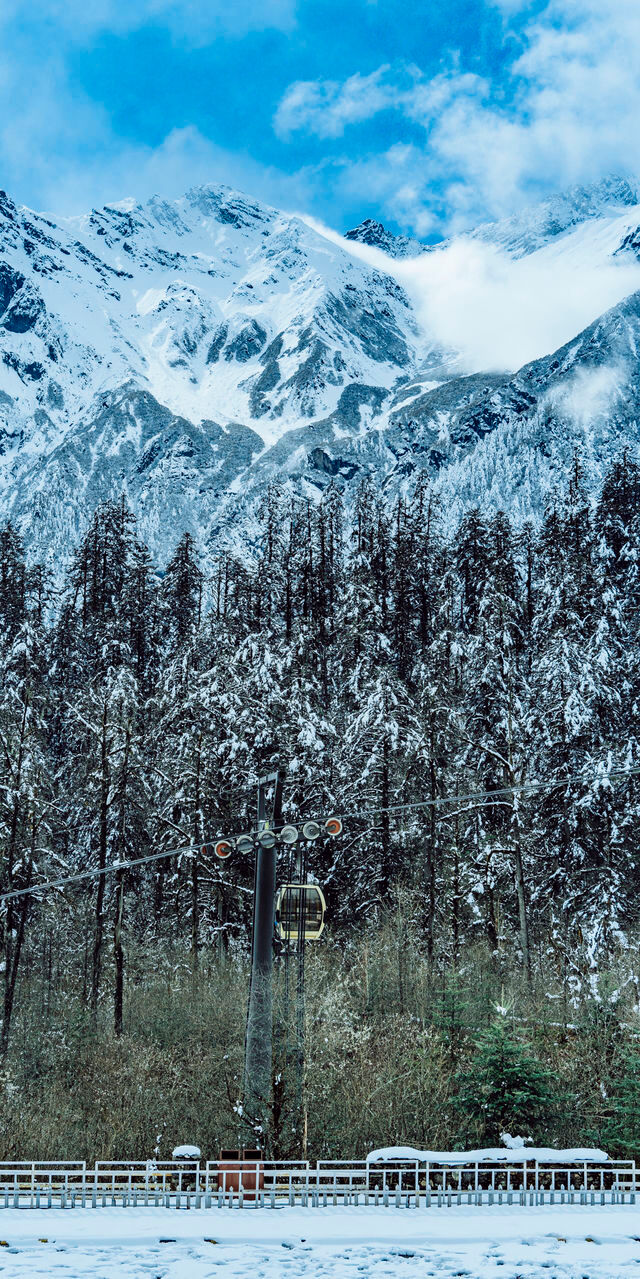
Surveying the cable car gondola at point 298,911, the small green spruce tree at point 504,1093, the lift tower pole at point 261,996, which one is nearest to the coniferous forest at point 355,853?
the small green spruce tree at point 504,1093

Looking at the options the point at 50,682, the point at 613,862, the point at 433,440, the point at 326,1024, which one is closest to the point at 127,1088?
the point at 326,1024

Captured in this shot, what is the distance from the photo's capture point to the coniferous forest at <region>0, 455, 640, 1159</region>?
2362 cm

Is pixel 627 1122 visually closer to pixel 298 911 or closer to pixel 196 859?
pixel 298 911

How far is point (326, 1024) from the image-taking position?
1086 inches

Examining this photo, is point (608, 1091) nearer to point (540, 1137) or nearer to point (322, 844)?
point (540, 1137)

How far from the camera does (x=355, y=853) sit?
40719 mm

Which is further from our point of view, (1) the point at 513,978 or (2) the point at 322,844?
(2) the point at 322,844

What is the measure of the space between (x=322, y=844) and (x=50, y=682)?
65.3ft

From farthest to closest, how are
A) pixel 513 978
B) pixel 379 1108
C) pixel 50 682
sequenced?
pixel 50 682, pixel 513 978, pixel 379 1108

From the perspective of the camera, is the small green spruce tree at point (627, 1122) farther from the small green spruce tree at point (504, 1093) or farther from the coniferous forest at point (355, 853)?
the small green spruce tree at point (504, 1093)

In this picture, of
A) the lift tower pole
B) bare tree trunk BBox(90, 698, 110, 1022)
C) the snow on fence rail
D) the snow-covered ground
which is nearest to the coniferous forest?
bare tree trunk BBox(90, 698, 110, 1022)

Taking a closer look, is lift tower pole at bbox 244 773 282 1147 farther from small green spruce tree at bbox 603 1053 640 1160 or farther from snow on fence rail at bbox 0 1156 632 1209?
small green spruce tree at bbox 603 1053 640 1160

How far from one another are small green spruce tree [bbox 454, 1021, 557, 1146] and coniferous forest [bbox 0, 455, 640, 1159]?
0.21 ft

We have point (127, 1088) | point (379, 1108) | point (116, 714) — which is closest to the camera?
point (379, 1108)
